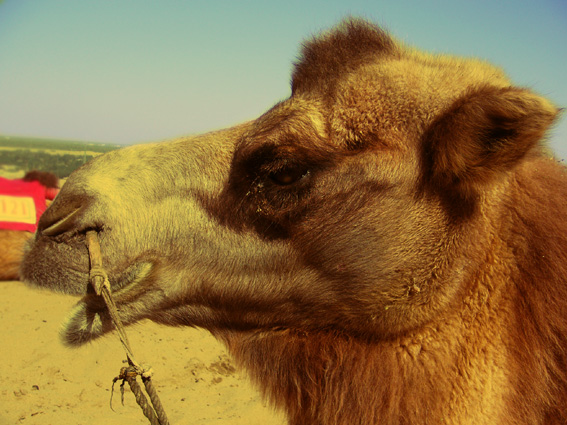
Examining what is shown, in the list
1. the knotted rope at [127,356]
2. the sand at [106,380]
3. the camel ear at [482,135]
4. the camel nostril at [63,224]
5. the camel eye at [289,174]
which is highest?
the camel ear at [482,135]

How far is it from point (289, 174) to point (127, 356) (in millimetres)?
1077

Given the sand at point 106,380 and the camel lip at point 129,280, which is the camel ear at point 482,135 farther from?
the sand at point 106,380

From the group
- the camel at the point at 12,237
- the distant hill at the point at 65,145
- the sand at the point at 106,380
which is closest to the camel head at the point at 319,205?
the distant hill at the point at 65,145

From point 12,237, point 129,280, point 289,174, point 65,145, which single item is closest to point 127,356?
point 129,280

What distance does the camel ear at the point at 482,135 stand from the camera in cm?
171

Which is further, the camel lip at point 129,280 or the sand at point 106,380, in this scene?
the sand at point 106,380

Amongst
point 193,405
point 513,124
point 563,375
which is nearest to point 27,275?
point 513,124

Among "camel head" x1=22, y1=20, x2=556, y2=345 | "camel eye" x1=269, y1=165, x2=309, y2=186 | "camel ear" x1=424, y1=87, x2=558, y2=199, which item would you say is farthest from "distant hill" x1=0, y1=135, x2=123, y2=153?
"camel ear" x1=424, y1=87, x2=558, y2=199

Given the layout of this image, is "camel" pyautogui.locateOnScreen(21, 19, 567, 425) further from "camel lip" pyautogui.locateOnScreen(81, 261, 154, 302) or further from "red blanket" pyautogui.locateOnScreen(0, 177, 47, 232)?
"red blanket" pyautogui.locateOnScreen(0, 177, 47, 232)

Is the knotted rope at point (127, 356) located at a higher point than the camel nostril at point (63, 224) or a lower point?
lower

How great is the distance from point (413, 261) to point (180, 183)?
119cm

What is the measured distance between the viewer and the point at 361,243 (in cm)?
201

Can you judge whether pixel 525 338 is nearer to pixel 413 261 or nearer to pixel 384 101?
pixel 413 261

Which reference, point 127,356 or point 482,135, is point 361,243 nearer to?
point 482,135
